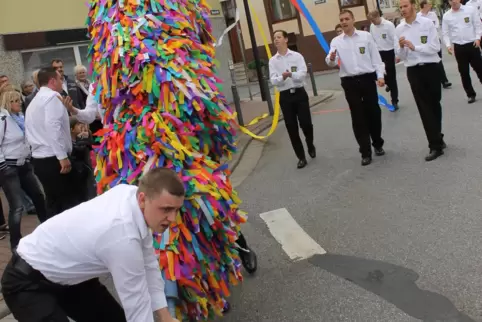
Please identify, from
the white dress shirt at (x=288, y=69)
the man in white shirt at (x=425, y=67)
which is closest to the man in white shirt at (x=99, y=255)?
→ the man in white shirt at (x=425, y=67)

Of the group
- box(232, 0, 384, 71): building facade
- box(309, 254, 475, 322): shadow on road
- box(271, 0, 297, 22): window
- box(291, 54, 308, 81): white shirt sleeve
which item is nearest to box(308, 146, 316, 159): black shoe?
box(291, 54, 308, 81): white shirt sleeve

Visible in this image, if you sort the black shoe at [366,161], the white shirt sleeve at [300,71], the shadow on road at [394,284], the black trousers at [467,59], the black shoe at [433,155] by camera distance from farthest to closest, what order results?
the black trousers at [467,59], the white shirt sleeve at [300,71], the black shoe at [366,161], the black shoe at [433,155], the shadow on road at [394,284]

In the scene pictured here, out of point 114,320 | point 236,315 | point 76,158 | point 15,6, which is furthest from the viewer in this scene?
point 15,6

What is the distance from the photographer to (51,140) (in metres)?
5.16

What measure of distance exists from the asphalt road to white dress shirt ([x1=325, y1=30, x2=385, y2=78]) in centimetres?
122

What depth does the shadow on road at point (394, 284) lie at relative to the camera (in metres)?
3.45

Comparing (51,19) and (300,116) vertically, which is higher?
(51,19)

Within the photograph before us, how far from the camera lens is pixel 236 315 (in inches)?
156

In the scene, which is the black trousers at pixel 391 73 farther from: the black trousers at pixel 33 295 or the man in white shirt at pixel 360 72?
the black trousers at pixel 33 295

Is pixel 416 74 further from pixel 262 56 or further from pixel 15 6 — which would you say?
pixel 262 56

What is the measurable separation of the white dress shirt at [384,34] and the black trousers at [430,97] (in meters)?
4.17

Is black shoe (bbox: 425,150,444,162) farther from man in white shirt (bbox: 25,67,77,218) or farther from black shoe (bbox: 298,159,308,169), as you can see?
man in white shirt (bbox: 25,67,77,218)

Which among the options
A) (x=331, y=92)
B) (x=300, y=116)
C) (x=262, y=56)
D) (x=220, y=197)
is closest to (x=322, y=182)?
(x=300, y=116)

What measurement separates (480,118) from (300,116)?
2.78m
